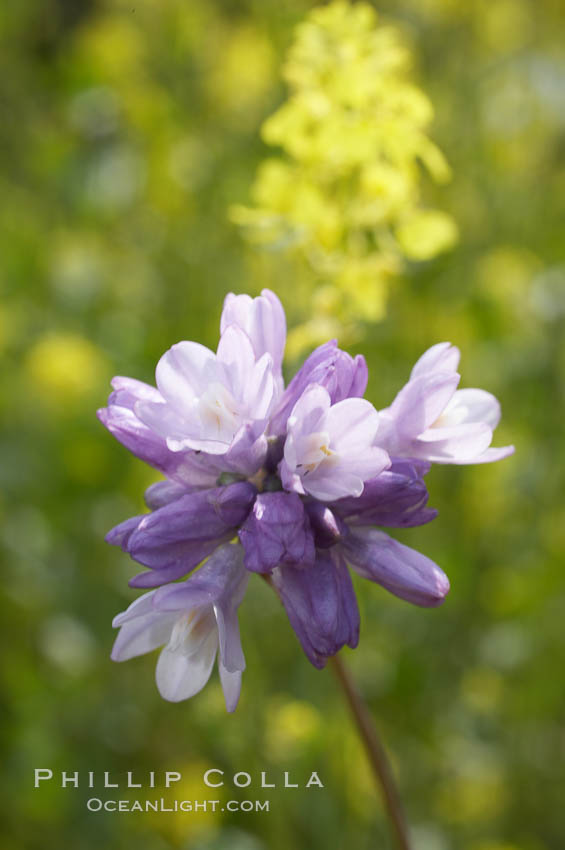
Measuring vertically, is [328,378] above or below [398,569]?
above

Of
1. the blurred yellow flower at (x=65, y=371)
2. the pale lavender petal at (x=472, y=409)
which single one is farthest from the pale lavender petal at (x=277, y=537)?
the blurred yellow flower at (x=65, y=371)

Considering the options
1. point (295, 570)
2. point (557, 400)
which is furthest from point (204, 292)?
point (295, 570)

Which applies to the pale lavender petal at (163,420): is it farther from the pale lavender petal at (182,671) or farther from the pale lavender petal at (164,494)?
the pale lavender petal at (182,671)

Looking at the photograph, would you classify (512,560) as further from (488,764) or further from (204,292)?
(204,292)

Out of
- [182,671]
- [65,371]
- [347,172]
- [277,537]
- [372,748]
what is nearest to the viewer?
[277,537]

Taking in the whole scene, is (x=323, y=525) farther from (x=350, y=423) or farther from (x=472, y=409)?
(x=472, y=409)

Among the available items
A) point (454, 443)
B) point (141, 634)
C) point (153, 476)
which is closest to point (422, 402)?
point (454, 443)

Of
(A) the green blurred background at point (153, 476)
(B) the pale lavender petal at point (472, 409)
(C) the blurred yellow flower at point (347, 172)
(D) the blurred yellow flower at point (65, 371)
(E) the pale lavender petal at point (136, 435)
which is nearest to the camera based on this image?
(E) the pale lavender petal at point (136, 435)
